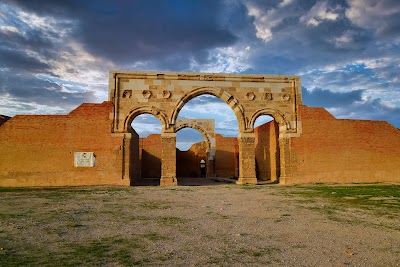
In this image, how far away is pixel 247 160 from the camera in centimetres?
1589

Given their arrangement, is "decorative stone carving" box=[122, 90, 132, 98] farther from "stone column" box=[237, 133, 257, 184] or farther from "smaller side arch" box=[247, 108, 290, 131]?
"smaller side arch" box=[247, 108, 290, 131]

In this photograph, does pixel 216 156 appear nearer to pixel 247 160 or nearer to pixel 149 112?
pixel 247 160

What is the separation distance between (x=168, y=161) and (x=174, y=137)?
1.27 m

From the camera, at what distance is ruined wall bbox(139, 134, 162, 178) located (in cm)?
2867

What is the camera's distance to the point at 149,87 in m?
15.8

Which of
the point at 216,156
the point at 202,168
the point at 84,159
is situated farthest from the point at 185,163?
the point at 84,159

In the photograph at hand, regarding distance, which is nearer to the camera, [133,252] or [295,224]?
[133,252]

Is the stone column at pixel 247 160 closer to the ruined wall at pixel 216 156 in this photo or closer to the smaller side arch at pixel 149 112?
the smaller side arch at pixel 149 112

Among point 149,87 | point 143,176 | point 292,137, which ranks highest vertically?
point 149,87

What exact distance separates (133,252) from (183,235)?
1102 millimetres

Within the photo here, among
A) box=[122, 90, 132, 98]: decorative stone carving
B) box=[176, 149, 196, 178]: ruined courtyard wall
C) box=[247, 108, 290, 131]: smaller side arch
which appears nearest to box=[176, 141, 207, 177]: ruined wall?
box=[176, 149, 196, 178]: ruined courtyard wall

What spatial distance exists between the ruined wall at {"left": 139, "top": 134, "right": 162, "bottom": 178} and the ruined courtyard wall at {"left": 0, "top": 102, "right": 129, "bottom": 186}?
1319cm

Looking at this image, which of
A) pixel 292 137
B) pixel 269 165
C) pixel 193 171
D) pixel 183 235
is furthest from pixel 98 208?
pixel 193 171

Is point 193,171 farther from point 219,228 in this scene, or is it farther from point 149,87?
point 219,228
